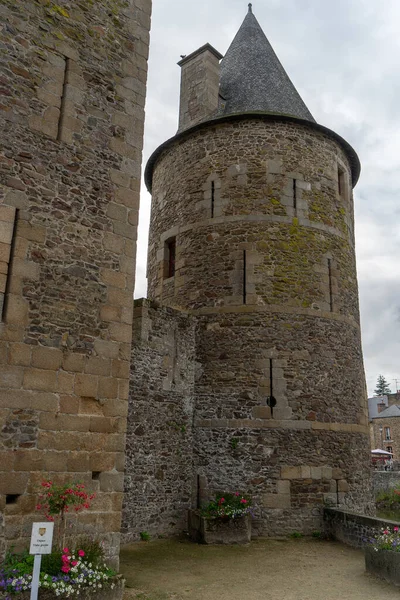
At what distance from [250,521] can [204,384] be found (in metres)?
2.64

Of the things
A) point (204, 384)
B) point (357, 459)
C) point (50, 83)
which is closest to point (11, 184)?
point (50, 83)

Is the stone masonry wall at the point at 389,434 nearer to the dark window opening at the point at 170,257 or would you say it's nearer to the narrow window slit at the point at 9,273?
the dark window opening at the point at 170,257

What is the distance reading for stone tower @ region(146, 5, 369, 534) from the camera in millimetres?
9711

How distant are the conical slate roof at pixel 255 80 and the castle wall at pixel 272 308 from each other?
2.56 feet

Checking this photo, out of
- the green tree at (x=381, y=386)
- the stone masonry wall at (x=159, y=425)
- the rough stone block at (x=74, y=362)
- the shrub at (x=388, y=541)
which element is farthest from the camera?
the green tree at (x=381, y=386)

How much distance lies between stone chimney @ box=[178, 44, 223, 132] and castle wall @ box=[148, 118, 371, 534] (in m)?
1.01

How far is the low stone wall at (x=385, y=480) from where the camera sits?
19344 millimetres

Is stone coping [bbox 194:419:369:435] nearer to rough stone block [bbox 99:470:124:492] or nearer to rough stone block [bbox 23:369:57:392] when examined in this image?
rough stone block [bbox 99:470:124:492]

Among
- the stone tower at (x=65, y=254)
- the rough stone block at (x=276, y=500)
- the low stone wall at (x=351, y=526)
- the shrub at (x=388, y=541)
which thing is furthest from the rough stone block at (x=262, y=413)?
the stone tower at (x=65, y=254)

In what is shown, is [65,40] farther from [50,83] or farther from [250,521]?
[250,521]

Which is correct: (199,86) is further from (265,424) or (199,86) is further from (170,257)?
(265,424)

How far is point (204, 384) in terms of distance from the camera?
10266mm

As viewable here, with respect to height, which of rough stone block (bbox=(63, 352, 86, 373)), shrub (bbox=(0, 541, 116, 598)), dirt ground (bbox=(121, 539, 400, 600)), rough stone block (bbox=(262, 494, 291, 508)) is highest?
rough stone block (bbox=(63, 352, 86, 373))

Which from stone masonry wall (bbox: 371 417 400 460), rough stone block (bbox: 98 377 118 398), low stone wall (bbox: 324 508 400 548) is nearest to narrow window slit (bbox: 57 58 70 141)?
rough stone block (bbox: 98 377 118 398)
